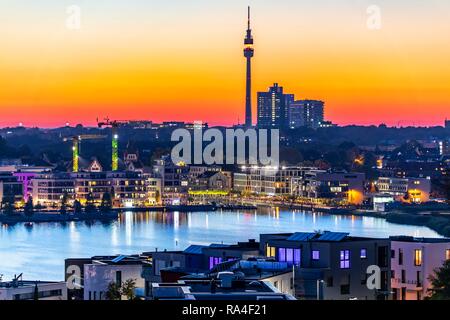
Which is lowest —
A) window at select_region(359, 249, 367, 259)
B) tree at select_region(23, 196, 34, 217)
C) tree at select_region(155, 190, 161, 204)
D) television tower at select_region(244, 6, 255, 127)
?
tree at select_region(23, 196, 34, 217)

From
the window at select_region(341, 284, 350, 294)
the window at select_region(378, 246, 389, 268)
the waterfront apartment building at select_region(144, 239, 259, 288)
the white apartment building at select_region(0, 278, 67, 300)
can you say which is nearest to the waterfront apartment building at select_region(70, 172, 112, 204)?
the white apartment building at select_region(0, 278, 67, 300)

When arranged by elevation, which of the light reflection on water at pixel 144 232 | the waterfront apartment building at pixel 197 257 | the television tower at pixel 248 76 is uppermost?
the television tower at pixel 248 76

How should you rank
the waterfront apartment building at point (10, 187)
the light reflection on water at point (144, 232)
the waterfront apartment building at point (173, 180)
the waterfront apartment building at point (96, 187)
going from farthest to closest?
the waterfront apartment building at point (173, 180) → the waterfront apartment building at point (96, 187) → the waterfront apartment building at point (10, 187) → the light reflection on water at point (144, 232)

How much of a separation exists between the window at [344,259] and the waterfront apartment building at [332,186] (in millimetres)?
18256

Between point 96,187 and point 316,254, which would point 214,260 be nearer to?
point 316,254

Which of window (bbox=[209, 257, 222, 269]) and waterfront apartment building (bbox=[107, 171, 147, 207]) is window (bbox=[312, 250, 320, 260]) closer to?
window (bbox=[209, 257, 222, 269])

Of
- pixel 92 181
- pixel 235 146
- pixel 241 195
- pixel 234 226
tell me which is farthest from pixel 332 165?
pixel 234 226

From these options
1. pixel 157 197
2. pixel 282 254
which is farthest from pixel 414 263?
pixel 157 197

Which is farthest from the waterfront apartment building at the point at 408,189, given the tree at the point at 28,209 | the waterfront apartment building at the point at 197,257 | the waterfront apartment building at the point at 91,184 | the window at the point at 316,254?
the window at the point at 316,254

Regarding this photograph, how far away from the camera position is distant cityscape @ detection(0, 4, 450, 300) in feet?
11.6

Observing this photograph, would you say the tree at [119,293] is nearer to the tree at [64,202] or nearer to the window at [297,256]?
the window at [297,256]

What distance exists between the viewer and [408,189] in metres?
22.6

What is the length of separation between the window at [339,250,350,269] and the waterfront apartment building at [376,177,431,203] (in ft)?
60.4

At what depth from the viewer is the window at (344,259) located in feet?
11.6
